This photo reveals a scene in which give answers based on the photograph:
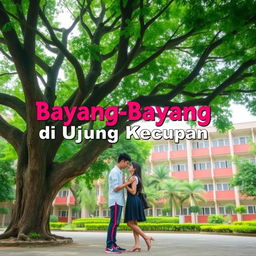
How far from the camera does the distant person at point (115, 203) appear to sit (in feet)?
19.0

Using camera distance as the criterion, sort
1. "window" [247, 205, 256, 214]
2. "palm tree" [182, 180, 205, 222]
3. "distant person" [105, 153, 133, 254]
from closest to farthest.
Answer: "distant person" [105, 153, 133, 254]
"palm tree" [182, 180, 205, 222]
"window" [247, 205, 256, 214]

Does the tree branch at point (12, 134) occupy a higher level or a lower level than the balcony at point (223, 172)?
lower

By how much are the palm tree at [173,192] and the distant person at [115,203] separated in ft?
100

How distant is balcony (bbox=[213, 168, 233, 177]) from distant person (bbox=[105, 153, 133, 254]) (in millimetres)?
35441

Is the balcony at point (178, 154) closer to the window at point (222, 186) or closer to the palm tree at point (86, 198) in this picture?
the window at point (222, 186)

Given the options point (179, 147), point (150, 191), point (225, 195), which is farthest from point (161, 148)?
point (225, 195)

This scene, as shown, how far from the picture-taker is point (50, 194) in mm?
8812

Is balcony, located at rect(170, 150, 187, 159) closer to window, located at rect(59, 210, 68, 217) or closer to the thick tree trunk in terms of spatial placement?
window, located at rect(59, 210, 68, 217)

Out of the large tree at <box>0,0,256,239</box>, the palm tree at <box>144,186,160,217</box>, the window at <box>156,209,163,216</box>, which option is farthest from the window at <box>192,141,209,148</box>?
the large tree at <box>0,0,256,239</box>

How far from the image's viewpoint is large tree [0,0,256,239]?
7.17 meters

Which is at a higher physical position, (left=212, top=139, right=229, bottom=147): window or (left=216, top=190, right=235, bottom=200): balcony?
(left=212, top=139, right=229, bottom=147): window

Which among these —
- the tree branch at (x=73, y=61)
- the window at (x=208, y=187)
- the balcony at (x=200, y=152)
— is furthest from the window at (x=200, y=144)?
the tree branch at (x=73, y=61)

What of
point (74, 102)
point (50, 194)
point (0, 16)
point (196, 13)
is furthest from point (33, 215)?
point (196, 13)

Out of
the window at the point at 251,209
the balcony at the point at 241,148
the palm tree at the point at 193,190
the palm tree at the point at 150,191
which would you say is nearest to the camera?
the palm tree at the point at 193,190
